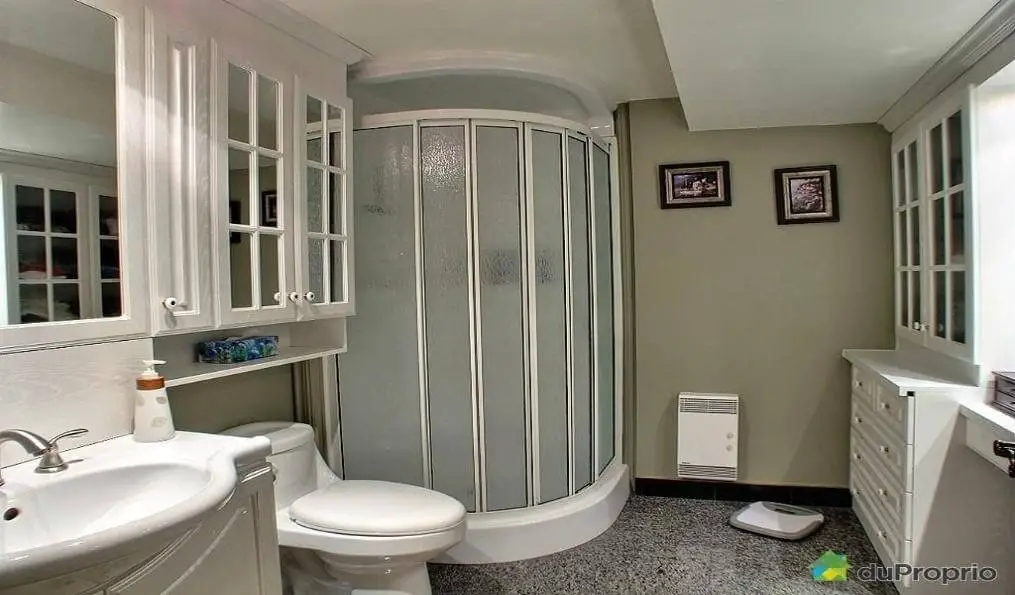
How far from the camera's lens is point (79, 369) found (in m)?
1.50

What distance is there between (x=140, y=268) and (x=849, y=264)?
3.08m

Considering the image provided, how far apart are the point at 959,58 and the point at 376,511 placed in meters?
2.45

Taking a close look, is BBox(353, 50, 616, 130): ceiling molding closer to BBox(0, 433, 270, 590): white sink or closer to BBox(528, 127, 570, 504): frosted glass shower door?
BBox(528, 127, 570, 504): frosted glass shower door

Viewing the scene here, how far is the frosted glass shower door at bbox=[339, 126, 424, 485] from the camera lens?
2643 mm

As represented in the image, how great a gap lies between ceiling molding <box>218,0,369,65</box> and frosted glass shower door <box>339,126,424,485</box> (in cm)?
36

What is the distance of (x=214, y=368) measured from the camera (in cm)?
193

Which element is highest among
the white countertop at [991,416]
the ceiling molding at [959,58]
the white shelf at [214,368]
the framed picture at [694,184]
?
the ceiling molding at [959,58]

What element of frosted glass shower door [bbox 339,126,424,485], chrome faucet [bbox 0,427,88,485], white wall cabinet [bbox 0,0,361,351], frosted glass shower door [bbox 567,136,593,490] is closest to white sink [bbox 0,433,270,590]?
chrome faucet [bbox 0,427,88,485]

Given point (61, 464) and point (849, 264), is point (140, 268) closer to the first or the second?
point (61, 464)

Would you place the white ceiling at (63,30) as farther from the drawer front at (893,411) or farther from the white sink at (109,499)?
the drawer front at (893,411)

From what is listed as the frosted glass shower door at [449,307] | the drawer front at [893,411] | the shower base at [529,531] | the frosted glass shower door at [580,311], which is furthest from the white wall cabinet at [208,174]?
the drawer front at [893,411]

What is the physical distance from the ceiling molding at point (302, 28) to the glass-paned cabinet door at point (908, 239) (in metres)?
2.35

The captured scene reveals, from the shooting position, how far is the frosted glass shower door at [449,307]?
2.63 m

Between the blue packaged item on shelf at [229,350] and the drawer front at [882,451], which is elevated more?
the blue packaged item on shelf at [229,350]
